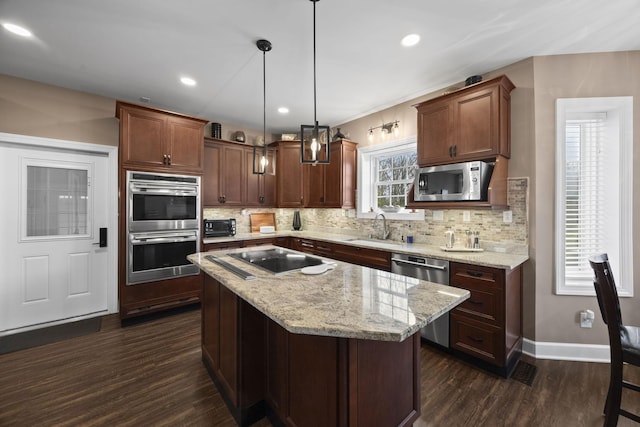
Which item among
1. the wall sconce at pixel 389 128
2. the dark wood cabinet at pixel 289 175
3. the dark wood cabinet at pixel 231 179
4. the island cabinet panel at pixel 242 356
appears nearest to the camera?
the island cabinet panel at pixel 242 356

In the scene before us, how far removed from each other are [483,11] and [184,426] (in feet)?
11.6

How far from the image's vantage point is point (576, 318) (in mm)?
2508

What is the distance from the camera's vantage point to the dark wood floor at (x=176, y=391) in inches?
70.6

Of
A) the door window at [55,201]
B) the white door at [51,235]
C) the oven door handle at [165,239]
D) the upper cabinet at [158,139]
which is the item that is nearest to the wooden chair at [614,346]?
the oven door handle at [165,239]

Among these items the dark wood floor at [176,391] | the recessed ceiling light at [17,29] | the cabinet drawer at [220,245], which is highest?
the recessed ceiling light at [17,29]

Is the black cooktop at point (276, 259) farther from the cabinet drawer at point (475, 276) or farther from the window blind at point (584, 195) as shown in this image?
the window blind at point (584, 195)

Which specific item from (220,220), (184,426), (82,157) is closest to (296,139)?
(220,220)

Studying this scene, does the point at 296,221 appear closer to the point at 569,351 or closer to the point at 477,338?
the point at 477,338

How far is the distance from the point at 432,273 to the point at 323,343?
1764 millimetres

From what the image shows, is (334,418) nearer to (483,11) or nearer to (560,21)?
(483,11)

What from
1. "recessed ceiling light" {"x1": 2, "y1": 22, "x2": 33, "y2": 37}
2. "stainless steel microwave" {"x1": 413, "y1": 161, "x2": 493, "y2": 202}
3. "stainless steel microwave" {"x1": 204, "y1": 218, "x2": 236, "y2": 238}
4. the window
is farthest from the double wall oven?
the window

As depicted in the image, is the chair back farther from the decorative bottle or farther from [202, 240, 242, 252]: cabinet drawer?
the decorative bottle

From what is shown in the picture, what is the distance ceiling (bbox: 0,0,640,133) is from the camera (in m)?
1.99

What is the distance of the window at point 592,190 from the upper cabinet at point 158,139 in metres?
4.06
